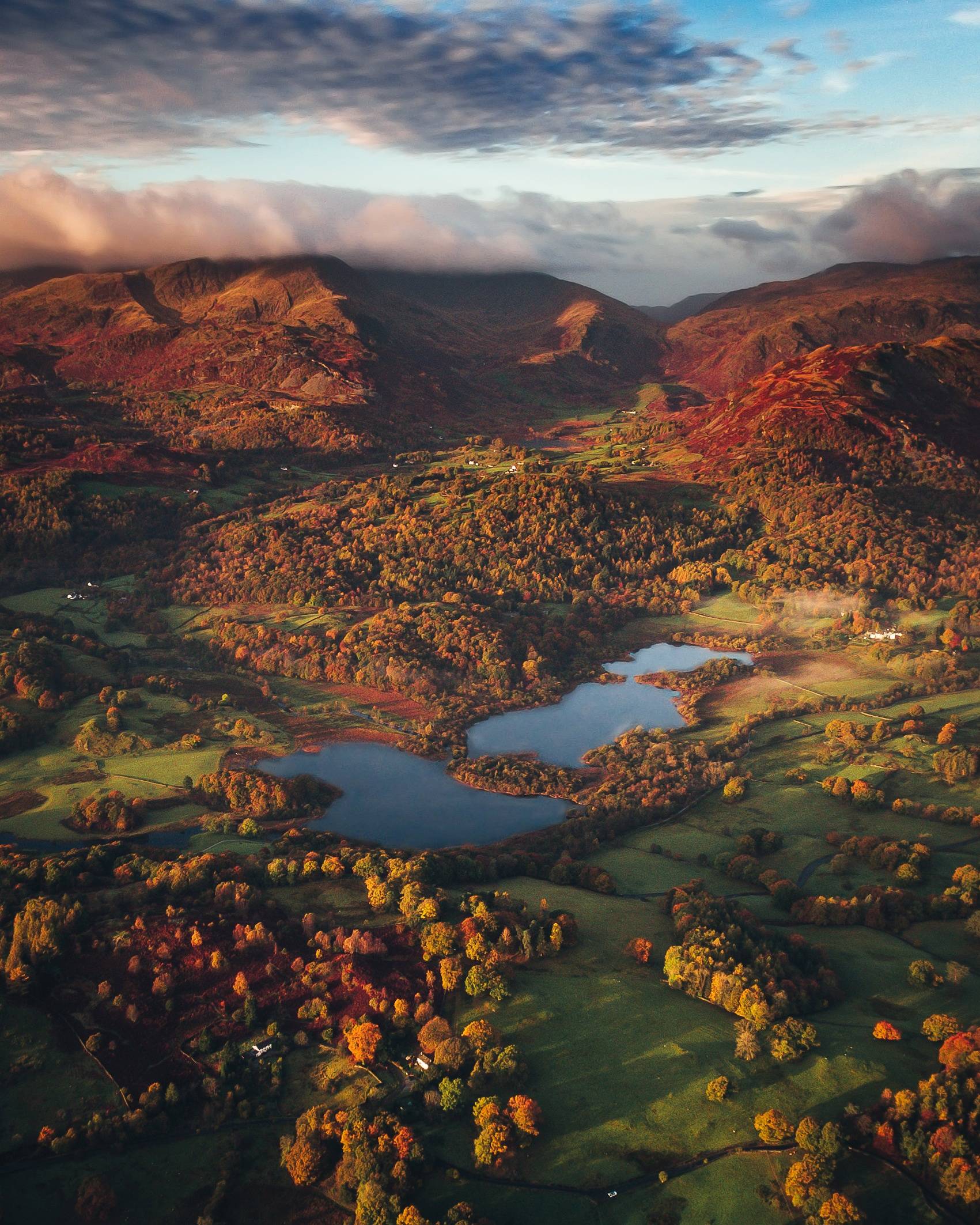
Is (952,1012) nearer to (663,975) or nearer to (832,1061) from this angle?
(832,1061)

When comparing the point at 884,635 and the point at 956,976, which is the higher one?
the point at 884,635

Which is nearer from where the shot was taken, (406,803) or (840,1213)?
(840,1213)

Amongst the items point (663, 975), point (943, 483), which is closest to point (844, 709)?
point (663, 975)

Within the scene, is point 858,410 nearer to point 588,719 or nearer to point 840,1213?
point 588,719

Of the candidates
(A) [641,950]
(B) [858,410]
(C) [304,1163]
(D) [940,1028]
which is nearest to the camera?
(C) [304,1163]

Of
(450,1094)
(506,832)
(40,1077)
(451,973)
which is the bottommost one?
(506,832)

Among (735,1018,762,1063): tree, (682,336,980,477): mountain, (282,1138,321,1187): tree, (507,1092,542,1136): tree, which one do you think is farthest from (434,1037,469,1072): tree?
(682,336,980,477): mountain

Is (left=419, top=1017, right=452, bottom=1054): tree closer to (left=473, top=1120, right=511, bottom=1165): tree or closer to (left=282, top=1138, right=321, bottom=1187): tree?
(left=473, top=1120, right=511, bottom=1165): tree

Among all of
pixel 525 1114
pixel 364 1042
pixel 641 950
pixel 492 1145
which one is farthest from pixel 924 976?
pixel 364 1042
